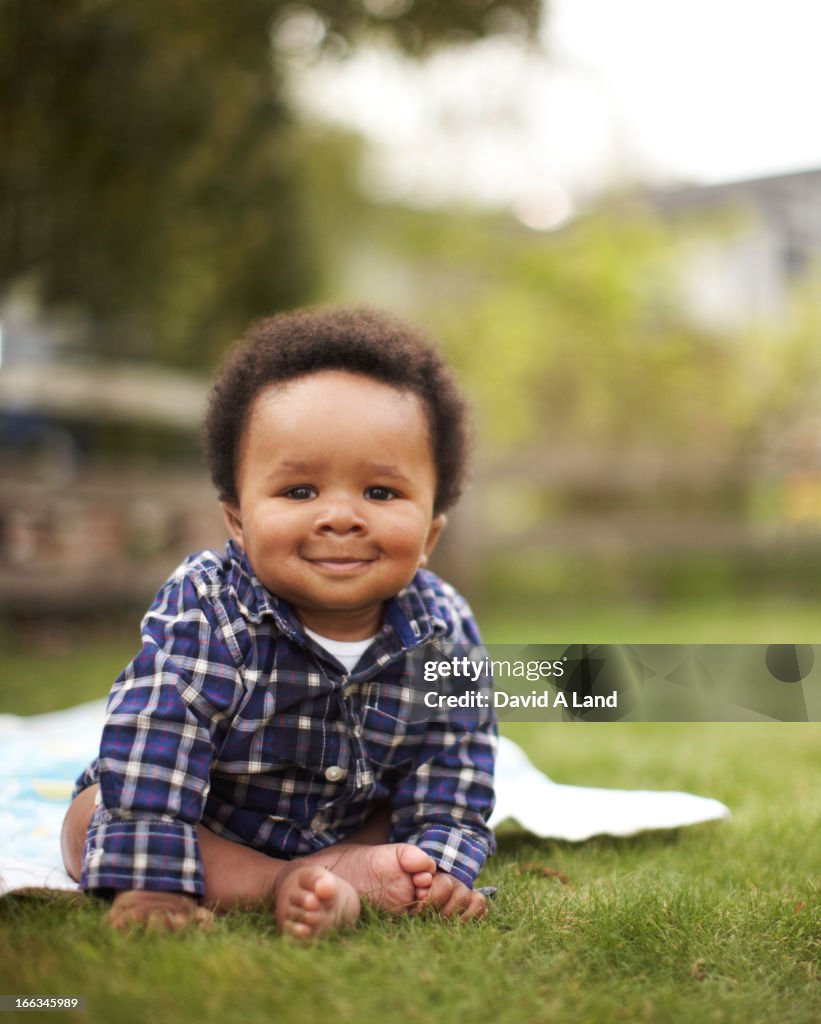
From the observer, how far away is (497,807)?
8.04 feet

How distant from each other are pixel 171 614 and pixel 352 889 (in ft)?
1.70

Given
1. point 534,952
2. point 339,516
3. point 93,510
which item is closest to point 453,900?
point 534,952

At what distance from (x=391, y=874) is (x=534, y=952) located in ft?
0.96

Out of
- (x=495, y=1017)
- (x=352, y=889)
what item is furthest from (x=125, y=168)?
(x=495, y=1017)

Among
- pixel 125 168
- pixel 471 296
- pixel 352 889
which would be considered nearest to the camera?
pixel 352 889

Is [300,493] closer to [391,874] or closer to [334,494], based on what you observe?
[334,494]

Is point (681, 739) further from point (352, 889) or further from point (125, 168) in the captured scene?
point (125, 168)

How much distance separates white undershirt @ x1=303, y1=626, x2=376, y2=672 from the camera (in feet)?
6.39

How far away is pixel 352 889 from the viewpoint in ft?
5.58

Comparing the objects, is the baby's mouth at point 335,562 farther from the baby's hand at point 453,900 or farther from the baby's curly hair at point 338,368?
the baby's hand at point 453,900

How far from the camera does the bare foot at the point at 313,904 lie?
63.1 inches

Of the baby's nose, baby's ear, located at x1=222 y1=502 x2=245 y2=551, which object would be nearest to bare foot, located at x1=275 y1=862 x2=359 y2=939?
the baby's nose

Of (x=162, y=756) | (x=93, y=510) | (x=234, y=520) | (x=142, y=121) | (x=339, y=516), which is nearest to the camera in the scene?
(x=162, y=756)

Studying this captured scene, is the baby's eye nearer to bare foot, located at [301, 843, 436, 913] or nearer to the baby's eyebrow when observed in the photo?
the baby's eyebrow
